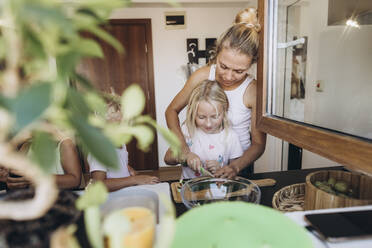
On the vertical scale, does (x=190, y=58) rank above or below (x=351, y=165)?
above

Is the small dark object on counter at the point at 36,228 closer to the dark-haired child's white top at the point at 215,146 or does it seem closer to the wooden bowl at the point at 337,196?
the wooden bowl at the point at 337,196

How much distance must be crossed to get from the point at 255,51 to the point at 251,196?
2.45ft

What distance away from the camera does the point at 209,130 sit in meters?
1.60

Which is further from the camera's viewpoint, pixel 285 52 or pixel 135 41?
pixel 135 41

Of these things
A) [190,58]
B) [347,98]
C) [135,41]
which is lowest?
[347,98]

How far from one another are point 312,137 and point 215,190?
13.4 inches

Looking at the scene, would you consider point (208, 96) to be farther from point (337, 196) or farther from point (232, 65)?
point (337, 196)

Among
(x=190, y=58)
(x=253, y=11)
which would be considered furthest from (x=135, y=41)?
(x=253, y=11)

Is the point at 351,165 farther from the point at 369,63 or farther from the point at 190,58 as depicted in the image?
the point at 190,58

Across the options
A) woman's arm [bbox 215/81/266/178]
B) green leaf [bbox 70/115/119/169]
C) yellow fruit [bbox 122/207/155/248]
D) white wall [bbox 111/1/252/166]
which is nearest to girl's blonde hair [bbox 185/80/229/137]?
woman's arm [bbox 215/81/266/178]

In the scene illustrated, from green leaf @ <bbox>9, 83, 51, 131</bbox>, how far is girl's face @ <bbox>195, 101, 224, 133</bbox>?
4.27 ft

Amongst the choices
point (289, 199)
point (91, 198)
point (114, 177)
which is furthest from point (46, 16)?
point (114, 177)

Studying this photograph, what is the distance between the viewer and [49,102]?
0.17m

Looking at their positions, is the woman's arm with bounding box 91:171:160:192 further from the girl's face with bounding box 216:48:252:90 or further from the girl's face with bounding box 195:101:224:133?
the girl's face with bounding box 216:48:252:90
